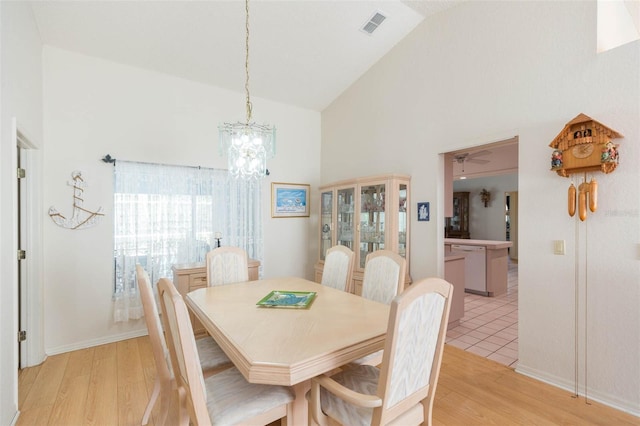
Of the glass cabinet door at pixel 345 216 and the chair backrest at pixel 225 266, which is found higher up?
the glass cabinet door at pixel 345 216

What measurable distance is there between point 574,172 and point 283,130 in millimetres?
3292

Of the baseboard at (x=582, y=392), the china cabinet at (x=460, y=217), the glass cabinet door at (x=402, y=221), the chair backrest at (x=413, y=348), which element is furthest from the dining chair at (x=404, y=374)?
the china cabinet at (x=460, y=217)

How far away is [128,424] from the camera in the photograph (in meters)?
1.88

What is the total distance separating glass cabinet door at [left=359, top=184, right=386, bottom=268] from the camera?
3410mm

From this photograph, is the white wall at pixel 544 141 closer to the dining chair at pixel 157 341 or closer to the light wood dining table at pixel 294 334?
the light wood dining table at pixel 294 334

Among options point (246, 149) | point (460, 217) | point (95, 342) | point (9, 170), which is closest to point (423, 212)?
point (246, 149)

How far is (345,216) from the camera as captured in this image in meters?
3.90

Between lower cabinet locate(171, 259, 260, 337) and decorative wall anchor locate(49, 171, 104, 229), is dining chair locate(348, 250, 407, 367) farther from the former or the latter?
decorative wall anchor locate(49, 171, 104, 229)

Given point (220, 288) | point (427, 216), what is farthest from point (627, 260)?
point (220, 288)

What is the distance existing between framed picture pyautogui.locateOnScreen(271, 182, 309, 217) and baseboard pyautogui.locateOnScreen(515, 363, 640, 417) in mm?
3037

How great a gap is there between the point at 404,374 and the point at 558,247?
186 centimetres

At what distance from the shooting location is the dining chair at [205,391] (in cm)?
116

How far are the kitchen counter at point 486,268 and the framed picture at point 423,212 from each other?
1.53 metres

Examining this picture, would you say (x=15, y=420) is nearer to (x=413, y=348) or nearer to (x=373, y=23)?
(x=413, y=348)
